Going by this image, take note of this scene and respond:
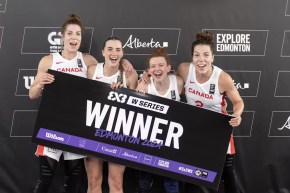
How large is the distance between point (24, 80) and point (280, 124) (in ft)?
7.82

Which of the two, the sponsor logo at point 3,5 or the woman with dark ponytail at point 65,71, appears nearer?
the woman with dark ponytail at point 65,71

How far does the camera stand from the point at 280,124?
3.50 meters

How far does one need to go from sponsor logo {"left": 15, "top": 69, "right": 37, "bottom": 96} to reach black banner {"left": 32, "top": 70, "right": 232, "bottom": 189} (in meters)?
0.62

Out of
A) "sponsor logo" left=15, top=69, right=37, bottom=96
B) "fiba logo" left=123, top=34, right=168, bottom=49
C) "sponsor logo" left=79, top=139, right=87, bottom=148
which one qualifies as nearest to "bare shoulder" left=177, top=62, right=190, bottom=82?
"fiba logo" left=123, top=34, right=168, bottom=49

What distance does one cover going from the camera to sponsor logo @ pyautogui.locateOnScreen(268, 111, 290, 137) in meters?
3.49

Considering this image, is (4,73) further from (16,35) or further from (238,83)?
(238,83)

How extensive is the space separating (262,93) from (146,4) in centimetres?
135

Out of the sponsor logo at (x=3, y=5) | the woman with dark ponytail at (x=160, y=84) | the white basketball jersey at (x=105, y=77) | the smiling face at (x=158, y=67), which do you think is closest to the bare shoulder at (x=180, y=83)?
the woman with dark ponytail at (x=160, y=84)

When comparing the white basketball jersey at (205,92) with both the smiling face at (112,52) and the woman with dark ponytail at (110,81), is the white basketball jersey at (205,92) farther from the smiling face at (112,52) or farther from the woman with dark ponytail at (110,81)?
the smiling face at (112,52)

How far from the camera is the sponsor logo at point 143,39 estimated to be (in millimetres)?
3377

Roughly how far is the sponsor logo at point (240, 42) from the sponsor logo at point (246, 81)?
0.57ft

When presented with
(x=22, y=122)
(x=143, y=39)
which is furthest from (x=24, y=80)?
(x=143, y=39)

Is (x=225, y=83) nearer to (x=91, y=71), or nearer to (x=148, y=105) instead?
(x=148, y=105)

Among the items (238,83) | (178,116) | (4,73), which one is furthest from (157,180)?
(4,73)
